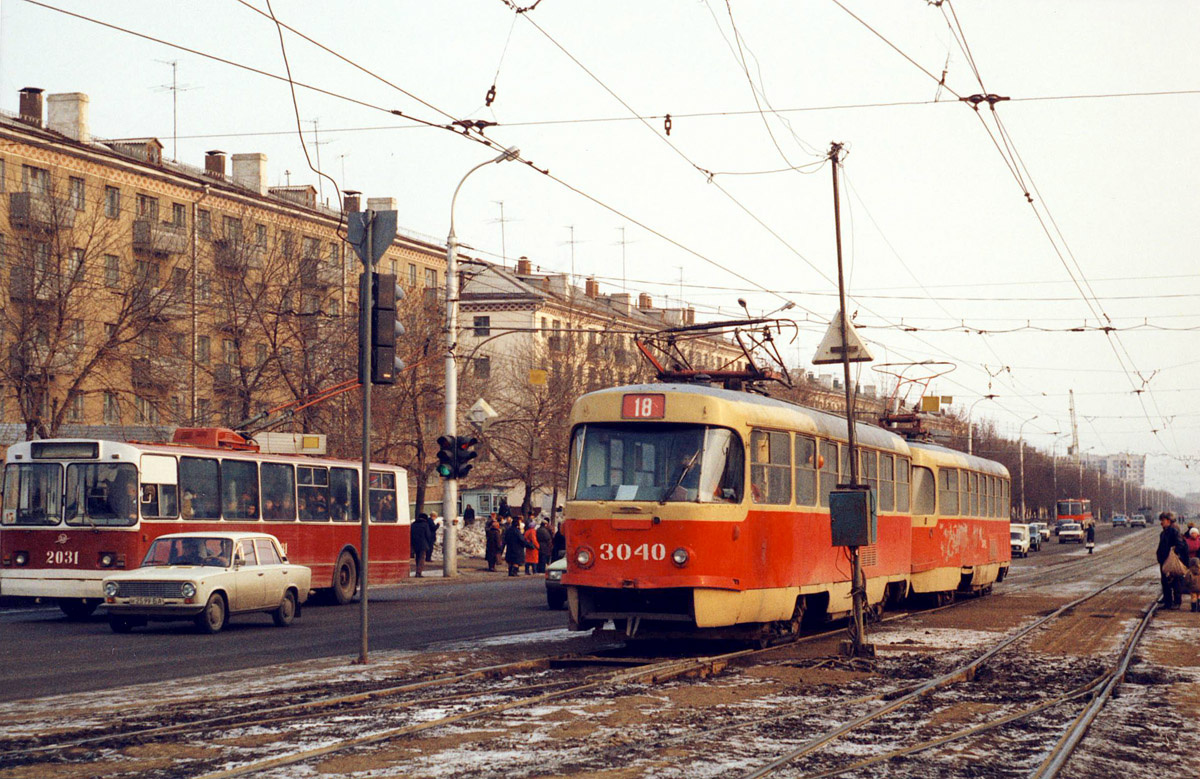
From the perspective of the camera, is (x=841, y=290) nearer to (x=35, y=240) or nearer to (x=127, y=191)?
(x=35, y=240)

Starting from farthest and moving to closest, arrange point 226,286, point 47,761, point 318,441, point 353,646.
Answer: point 226,286, point 318,441, point 353,646, point 47,761

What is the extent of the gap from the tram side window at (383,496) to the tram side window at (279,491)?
9.44 ft

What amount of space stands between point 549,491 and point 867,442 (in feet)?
182

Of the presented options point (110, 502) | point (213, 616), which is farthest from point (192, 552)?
point (110, 502)

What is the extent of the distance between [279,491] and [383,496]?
4127mm

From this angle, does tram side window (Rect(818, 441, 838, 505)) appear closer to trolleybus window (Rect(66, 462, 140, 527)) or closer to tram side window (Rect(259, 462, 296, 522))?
trolleybus window (Rect(66, 462, 140, 527))

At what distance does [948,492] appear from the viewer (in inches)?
1112

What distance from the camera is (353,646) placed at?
18.4 meters

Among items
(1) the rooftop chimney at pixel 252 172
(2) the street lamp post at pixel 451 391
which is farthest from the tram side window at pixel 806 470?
(1) the rooftop chimney at pixel 252 172

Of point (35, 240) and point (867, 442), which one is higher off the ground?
point (35, 240)

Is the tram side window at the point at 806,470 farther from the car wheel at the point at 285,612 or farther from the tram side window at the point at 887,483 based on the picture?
the car wheel at the point at 285,612

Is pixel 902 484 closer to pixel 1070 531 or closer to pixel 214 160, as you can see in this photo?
pixel 214 160

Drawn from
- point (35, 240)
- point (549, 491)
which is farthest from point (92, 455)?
point (549, 491)

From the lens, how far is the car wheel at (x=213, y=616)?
20.7 meters
